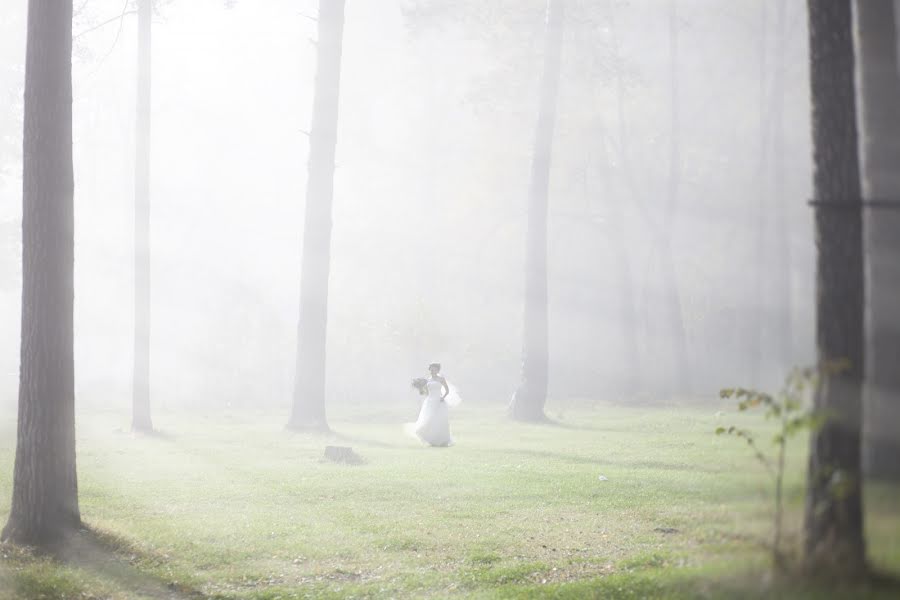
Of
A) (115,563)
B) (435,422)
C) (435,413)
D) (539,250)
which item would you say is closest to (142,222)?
(435,413)

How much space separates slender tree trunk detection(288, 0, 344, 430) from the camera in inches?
995

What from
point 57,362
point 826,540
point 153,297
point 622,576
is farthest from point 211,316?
point 826,540

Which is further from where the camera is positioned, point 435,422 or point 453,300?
point 453,300

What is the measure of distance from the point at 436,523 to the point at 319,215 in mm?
15325

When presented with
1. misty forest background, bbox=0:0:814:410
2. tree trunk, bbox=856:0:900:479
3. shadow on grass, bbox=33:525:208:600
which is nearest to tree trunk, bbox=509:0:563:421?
misty forest background, bbox=0:0:814:410

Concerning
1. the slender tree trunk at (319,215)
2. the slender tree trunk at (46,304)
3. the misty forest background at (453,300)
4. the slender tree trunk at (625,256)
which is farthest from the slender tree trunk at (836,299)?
the slender tree trunk at (625,256)

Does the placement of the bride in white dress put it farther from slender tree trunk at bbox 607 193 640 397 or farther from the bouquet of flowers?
slender tree trunk at bbox 607 193 640 397

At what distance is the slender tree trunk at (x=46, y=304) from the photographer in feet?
Result: 32.9

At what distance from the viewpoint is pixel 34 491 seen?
9992mm

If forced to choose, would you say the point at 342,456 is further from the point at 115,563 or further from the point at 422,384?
the point at 115,563

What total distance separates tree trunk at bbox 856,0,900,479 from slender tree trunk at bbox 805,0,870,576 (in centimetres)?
9

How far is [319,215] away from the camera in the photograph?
1000 inches

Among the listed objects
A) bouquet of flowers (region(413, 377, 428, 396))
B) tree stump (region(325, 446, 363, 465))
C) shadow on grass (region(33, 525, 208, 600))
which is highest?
bouquet of flowers (region(413, 377, 428, 396))

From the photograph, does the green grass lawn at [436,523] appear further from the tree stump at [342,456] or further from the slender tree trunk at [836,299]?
the tree stump at [342,456]
